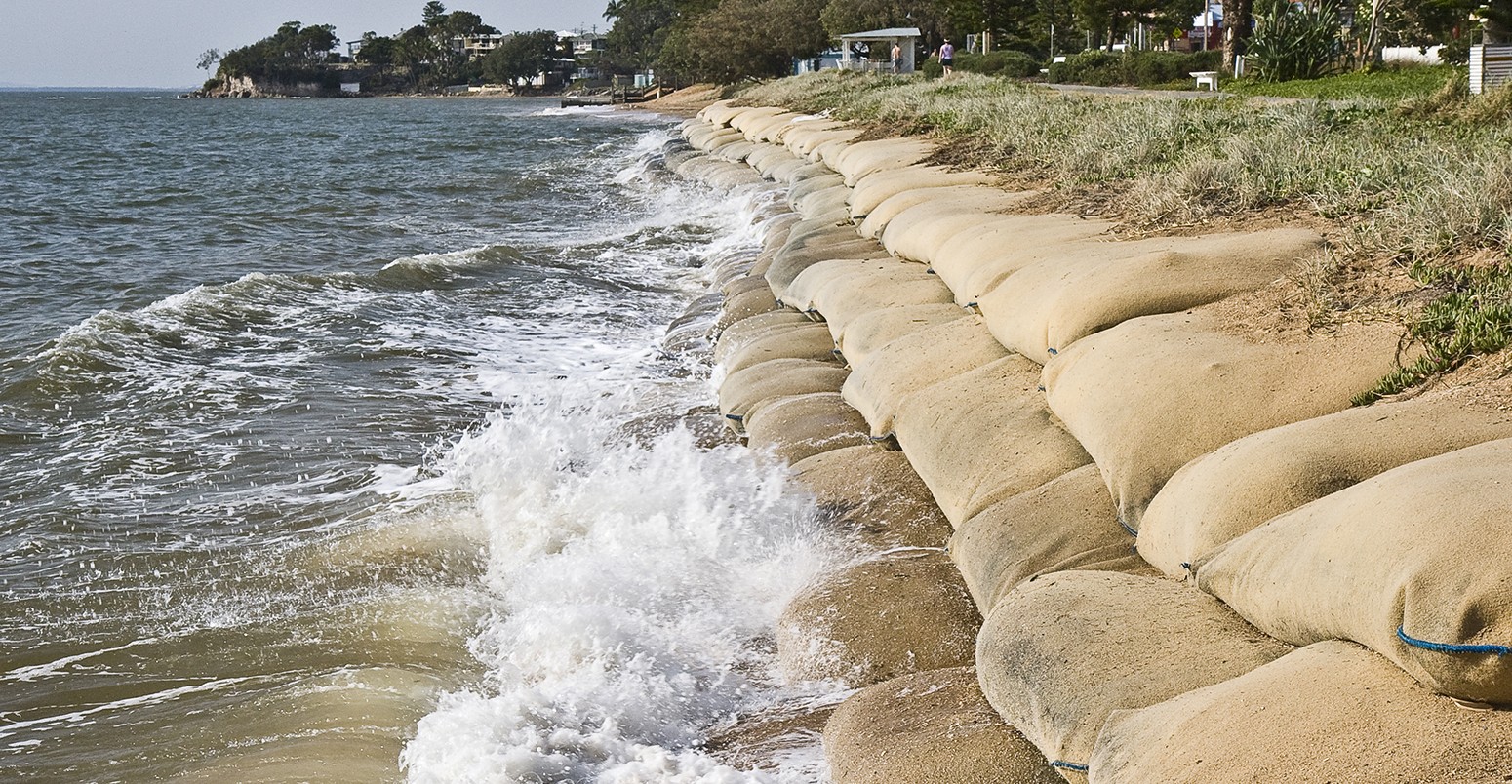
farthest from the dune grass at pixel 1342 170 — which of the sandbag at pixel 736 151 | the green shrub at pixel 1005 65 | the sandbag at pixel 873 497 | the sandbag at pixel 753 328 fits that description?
the green shrub at pixel 1005 65

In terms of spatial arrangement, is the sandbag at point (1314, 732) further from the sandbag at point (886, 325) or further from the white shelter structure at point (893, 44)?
the white shelter structure at point (893, 44)

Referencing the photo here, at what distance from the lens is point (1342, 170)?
7.62 metres

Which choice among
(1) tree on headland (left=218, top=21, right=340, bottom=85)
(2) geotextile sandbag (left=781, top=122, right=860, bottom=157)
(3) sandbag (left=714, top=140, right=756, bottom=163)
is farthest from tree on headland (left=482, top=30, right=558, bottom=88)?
(2) geotextile sandbag (left=781, top=122, right=860, bottom=157)

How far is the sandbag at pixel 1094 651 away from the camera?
11.4 ft

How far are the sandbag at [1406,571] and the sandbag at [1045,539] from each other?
706 mm

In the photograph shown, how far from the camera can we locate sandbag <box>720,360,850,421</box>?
7.66 meters

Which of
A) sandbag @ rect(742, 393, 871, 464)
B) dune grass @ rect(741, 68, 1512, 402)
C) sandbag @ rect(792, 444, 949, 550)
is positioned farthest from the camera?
sandbag @ rect(742, 393, 871, 464)

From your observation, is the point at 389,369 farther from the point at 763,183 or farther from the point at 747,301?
the point at 763,183

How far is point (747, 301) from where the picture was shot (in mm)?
10914

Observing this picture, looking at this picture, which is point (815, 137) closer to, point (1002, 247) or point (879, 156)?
point (879, 156)

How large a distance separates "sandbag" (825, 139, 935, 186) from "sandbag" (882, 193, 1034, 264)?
126 inches

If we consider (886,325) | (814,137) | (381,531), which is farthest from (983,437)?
(814,137)

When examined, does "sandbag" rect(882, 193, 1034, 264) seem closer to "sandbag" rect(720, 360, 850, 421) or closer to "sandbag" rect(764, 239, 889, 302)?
"sandbag" rect(764, 239, 889, 302)

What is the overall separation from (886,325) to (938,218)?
176cm
